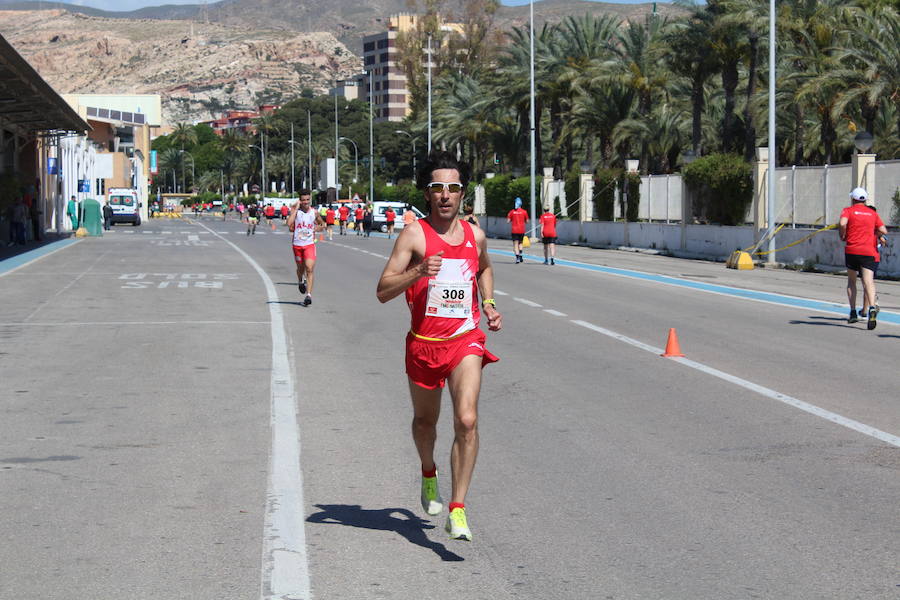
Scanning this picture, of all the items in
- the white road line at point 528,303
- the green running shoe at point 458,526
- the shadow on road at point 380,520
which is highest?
the white road line at point 528,303

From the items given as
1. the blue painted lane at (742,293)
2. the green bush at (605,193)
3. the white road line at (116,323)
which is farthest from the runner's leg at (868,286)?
the green bush at (605,193)

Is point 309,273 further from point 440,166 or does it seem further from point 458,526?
point 458,526

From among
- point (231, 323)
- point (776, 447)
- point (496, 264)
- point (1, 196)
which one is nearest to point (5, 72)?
point (1, 196)

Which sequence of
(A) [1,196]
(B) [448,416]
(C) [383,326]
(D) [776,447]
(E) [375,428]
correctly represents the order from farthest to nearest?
(A) [1,196] → (C) [383,326] → (B) [448,416] → (E) [375,428] → (D) [776,447]

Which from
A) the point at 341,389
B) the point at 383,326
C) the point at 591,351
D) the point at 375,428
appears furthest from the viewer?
the point at 383,326

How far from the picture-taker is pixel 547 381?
11.2 meters

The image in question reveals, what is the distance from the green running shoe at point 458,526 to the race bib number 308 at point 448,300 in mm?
883

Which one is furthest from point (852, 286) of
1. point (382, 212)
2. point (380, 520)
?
point (382, 212)

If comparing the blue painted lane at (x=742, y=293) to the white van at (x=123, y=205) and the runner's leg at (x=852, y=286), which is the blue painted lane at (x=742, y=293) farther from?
the white van at (x=123, y=205)

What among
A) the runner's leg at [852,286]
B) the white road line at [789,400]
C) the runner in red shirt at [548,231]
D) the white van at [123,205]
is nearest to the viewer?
the white road line at [789,400]

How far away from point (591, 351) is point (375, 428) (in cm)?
512

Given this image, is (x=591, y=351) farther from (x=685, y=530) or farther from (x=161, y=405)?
(x=685, y=530)

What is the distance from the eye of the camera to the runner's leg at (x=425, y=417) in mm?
5895

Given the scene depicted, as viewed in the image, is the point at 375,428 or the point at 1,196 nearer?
the point at 375,428
